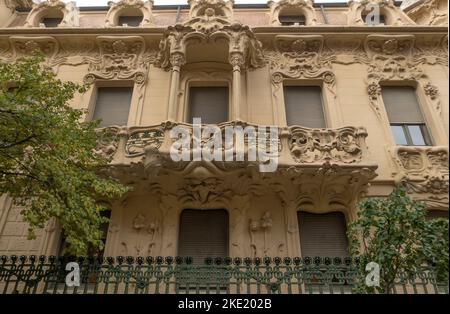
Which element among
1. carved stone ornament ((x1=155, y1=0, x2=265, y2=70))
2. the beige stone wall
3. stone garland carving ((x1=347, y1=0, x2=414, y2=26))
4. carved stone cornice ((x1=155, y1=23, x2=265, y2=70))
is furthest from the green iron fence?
stone garland carving ((x1=347, y1=0, x2=414, y2=26))

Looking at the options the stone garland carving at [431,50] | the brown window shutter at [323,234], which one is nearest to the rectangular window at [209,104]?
the brown window shutter at [323,234]

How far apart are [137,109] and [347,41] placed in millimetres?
7586

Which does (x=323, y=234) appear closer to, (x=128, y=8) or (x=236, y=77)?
(x=236, y=77)

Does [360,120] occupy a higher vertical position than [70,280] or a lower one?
higher

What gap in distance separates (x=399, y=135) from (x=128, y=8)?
1111cm

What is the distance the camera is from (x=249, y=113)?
1085 cm

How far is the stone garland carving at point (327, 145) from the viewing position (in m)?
8.98

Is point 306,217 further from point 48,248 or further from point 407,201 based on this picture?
point 48,248

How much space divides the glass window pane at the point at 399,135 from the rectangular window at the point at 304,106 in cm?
209

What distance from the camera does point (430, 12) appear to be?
45.8 ft

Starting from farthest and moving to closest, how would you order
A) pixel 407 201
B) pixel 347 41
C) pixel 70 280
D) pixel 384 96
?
pixel 347 41, pixel 384 96, pixel 70 280, pixel 407 201

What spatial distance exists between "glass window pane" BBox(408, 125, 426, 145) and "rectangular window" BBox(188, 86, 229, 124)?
221 inches

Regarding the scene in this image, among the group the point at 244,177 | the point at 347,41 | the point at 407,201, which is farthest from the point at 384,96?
the point at 407,201

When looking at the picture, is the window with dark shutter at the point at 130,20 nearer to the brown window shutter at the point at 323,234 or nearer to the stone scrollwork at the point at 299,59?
the stone scrollwork at the point at 299,59
